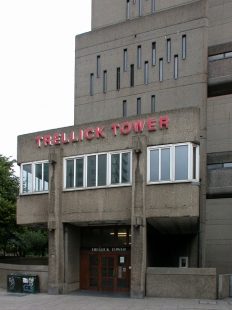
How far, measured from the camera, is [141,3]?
97.2ft

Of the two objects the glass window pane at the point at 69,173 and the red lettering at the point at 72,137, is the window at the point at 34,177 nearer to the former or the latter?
the glass window pane at the point at 69,173

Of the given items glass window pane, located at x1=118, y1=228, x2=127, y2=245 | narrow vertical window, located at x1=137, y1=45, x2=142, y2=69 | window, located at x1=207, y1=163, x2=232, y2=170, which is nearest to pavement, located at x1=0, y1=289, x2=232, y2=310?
glass window pane, located at x1=118, y1=228, x2=127, y2=245

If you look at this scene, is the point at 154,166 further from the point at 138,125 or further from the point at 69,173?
the point at 69,173

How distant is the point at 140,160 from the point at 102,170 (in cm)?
217

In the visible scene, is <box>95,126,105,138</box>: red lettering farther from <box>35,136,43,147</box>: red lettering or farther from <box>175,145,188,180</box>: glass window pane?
<box>175,145,188,180</box>: glass window pane

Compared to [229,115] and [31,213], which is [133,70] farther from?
[31,213]

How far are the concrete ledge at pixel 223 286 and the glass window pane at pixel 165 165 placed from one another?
487cm

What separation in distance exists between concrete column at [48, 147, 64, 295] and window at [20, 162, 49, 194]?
85 centimetres

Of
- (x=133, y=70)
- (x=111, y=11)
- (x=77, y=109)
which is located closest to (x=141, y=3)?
(x=111, y=11)

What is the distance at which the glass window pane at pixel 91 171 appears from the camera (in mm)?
21797

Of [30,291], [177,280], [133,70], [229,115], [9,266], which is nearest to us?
[177,280]

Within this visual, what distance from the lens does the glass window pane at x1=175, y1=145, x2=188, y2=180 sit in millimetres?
19688

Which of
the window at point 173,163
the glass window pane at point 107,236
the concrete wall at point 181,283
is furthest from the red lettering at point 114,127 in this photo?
the concrete wall at point 181,283

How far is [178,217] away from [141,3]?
1625 cm
